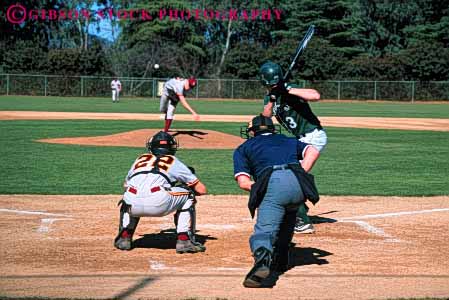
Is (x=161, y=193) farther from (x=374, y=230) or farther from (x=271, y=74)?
(x=374, y=230)

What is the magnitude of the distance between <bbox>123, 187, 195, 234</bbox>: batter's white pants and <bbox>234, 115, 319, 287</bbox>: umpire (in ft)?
3.71

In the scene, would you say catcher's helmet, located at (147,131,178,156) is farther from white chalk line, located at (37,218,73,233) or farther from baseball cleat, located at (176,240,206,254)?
white chalk line, located at (37,218,73,233)

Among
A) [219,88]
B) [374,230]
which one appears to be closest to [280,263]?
[374,230]

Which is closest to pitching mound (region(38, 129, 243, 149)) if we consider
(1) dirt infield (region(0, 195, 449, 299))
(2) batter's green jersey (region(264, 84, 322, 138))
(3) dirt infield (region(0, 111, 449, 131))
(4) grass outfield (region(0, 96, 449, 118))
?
(1) dirt infield (region(0, 195, 449, 299))

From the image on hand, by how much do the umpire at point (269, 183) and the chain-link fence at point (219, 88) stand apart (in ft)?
194

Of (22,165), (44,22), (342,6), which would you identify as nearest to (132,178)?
(22,165)

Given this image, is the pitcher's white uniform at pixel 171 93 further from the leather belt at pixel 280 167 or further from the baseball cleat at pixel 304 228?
the leather belt at pixel 280 167

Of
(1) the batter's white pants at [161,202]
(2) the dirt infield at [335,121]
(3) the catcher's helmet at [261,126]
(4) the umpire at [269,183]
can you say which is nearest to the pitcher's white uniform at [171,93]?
(2) the dirt infield at [335,121]

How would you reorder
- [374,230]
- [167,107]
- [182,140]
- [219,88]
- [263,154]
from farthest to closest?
[219,88], [167,107], [182,140], [374,230], [263,154]

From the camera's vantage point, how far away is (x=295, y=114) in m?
9.29

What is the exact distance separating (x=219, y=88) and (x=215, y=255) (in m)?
61.6

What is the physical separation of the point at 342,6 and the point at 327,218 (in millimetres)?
69141

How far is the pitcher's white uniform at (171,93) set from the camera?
2298cm

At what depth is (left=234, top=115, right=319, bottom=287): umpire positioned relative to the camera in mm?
6852
